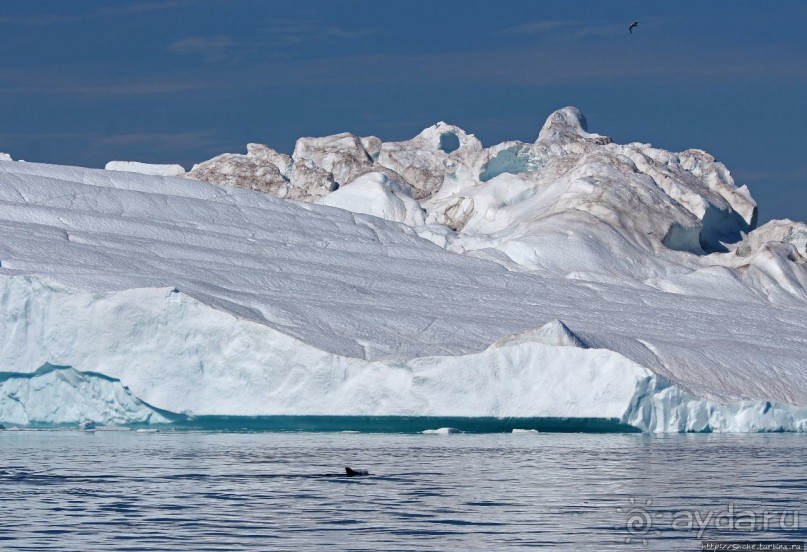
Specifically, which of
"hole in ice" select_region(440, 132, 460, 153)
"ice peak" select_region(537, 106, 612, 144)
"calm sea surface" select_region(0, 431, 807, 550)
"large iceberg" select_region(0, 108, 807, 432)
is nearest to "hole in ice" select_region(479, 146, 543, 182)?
"large iceberg" select_region(0, 108, 807, 432)

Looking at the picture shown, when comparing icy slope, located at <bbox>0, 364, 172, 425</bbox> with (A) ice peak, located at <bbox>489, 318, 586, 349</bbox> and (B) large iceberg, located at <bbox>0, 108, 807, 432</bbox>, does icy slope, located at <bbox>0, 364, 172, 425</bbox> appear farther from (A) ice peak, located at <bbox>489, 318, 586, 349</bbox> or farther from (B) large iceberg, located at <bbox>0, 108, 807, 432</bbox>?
(A) ice peak, located at <bbox>489, 318, 586, 349</bbox>

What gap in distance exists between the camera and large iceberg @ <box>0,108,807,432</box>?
31594 mm

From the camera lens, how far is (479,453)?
26297 millimetres

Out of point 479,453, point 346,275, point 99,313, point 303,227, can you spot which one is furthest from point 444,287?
point 479,453

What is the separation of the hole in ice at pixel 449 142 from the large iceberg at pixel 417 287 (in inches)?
62.7

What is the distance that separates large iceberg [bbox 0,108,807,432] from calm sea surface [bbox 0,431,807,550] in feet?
8.08

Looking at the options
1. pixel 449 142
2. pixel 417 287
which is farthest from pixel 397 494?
pixel 449 142

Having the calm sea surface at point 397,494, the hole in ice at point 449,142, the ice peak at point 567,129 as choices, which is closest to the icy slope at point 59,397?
the calm sea surface at point 397,494

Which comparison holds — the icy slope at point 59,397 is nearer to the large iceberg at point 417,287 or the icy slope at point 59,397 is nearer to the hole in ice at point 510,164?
the large iceberg at point 417,287

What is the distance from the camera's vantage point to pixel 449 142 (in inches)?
2640

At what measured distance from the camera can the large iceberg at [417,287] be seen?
31.6m

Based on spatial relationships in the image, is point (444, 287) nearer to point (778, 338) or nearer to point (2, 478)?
point (778, 338)

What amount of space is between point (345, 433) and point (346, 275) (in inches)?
366

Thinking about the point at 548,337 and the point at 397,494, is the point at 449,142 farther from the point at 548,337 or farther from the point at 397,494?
the point at 397,494
